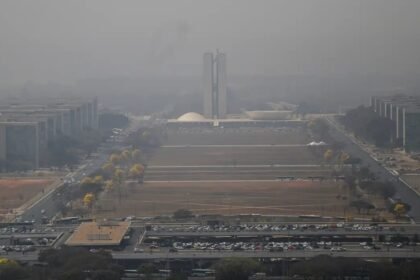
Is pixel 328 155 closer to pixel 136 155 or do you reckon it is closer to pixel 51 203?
pixel 136 155

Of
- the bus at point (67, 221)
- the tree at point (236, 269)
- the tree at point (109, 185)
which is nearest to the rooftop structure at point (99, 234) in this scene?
the bus at point (67, 221)

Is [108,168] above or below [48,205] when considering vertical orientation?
above

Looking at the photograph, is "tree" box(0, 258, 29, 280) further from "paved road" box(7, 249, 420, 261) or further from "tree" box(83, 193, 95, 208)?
"tree" box(83, 193, 95, 208)

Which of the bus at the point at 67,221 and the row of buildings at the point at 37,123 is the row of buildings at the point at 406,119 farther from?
the bus at the point at 67,221

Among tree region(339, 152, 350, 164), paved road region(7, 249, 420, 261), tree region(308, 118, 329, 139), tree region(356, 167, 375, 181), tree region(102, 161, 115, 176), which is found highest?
tree region(308, 118, 329, 139)

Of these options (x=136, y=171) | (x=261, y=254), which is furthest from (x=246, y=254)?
(x=136, y=171)

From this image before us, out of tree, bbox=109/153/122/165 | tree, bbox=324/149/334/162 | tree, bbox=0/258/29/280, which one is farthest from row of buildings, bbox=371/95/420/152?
tree, bbox=0/258/29/280

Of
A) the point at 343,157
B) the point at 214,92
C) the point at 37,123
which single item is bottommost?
the point at 343,157
